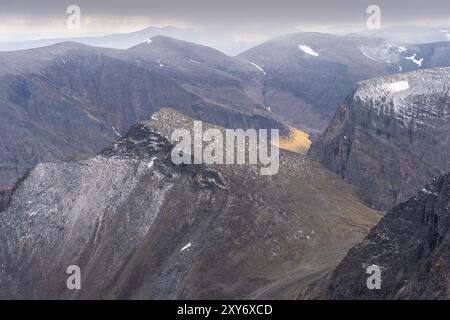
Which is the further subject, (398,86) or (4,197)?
(398,86)

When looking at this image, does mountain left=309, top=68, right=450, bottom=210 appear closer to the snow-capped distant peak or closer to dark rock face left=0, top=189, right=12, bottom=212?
the snow-capped distant peak

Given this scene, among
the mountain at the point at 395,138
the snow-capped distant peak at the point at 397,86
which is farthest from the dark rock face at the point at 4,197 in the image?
the snow-capped distant peak at the point at 397,86

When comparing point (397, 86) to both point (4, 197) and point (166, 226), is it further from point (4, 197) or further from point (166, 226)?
point (4, 197)

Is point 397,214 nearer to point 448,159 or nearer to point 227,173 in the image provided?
point 227,173

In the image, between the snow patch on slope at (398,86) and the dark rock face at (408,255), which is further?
the snow patch on slope at (398,86)

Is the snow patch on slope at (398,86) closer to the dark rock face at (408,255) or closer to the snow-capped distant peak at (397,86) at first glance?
the snow-capped distant peak at (397,86)

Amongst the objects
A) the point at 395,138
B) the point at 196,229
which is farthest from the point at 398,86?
the point at 196,229
